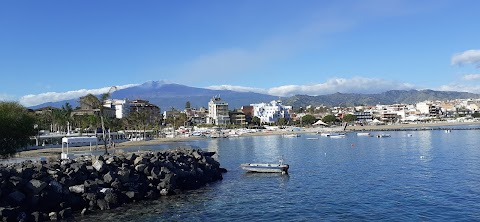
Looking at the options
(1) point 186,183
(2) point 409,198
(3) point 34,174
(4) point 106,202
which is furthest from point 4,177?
(2) point 409,198

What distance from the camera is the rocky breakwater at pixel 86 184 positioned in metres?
25.4

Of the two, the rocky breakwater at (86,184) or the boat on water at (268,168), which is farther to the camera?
the boat on water at (268,168)

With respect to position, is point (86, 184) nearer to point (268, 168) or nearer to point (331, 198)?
point (331, 198)

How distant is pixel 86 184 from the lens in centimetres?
2864

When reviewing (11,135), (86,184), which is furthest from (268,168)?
(11,135)

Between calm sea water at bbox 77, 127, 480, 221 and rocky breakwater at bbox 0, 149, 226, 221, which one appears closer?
rocky breakwater at bbox 0, 149, 226, 221

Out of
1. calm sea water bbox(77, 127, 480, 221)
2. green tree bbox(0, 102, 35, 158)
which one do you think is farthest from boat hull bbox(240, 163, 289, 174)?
green tree bbox(0, 102, 35, 158)

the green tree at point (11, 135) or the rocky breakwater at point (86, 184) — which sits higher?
the green tree at point (11, 135)

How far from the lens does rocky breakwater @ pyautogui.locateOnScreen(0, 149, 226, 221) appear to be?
25359mm

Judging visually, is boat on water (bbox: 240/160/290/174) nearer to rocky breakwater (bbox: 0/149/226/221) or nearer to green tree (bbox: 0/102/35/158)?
rocky breakwater (bbox: 0/149/226/221)

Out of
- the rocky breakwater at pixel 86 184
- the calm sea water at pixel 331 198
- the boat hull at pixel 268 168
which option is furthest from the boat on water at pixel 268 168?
the rocky breakwater at pixel 86 184

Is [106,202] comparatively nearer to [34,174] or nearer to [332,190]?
[34,174]

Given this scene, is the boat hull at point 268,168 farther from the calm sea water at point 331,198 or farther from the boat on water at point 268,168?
the calm sea water at point 331,198

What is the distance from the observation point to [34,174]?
92.8ft
